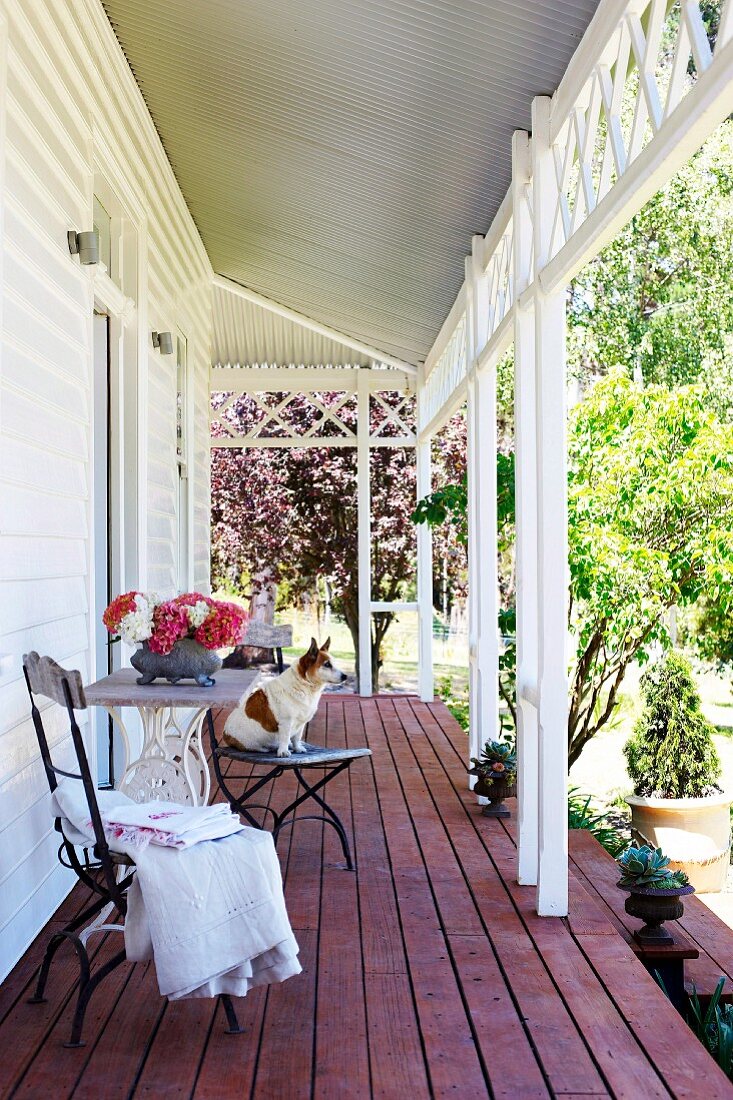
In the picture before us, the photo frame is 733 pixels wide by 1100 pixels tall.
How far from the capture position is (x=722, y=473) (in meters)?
7.41

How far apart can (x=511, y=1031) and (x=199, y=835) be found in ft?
3.24

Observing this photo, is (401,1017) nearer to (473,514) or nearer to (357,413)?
(473,514)

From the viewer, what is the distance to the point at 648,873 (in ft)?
13.1

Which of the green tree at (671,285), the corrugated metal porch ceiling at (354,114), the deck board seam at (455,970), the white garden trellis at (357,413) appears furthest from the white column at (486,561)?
the green tree at (671,285)

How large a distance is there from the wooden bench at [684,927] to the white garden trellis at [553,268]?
32 centimetres

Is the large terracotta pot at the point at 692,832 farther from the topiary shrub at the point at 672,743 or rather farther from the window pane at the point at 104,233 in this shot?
the window pane at the point at 104,233

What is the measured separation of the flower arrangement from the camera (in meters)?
3.90

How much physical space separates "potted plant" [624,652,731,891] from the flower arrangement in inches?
163

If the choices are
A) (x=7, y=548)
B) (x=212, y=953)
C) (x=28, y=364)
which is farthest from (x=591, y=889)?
(x=28, y=364)

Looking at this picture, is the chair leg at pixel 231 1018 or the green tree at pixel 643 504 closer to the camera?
the chair leg at pixel 231 1018

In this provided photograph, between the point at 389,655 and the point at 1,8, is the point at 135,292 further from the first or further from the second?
the point at 389,655

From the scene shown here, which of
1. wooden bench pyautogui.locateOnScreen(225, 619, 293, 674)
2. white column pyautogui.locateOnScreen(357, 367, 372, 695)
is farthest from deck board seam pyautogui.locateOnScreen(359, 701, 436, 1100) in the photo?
white column pyautogui.locateOnScreen(357, 367, 372, 695)

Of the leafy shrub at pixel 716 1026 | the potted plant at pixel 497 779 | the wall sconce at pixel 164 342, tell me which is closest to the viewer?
the leafy shrub at pixel 716 1026

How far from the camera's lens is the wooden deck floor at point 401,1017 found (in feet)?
8.82
